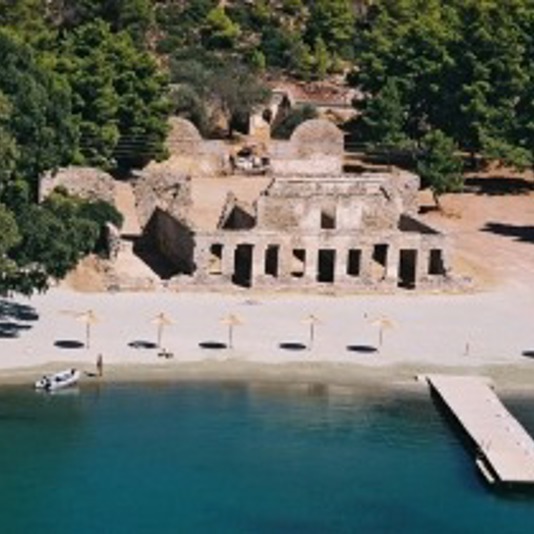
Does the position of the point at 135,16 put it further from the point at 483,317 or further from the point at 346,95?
the point at 483,317

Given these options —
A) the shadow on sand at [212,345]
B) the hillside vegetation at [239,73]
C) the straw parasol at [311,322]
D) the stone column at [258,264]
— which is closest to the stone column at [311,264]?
the stone column at [258,264]

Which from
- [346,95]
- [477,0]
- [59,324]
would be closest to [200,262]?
[59,324]

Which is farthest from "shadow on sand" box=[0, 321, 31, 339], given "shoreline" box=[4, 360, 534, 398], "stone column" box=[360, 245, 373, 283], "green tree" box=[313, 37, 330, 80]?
"green tree" box=[313, 37, 330, 80]

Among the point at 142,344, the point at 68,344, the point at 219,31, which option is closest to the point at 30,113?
the point at 68,344

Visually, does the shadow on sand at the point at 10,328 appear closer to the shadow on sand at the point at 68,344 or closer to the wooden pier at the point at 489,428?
the shadow on sand at the point at 68,344

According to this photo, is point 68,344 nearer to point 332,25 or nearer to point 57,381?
point 57,381
